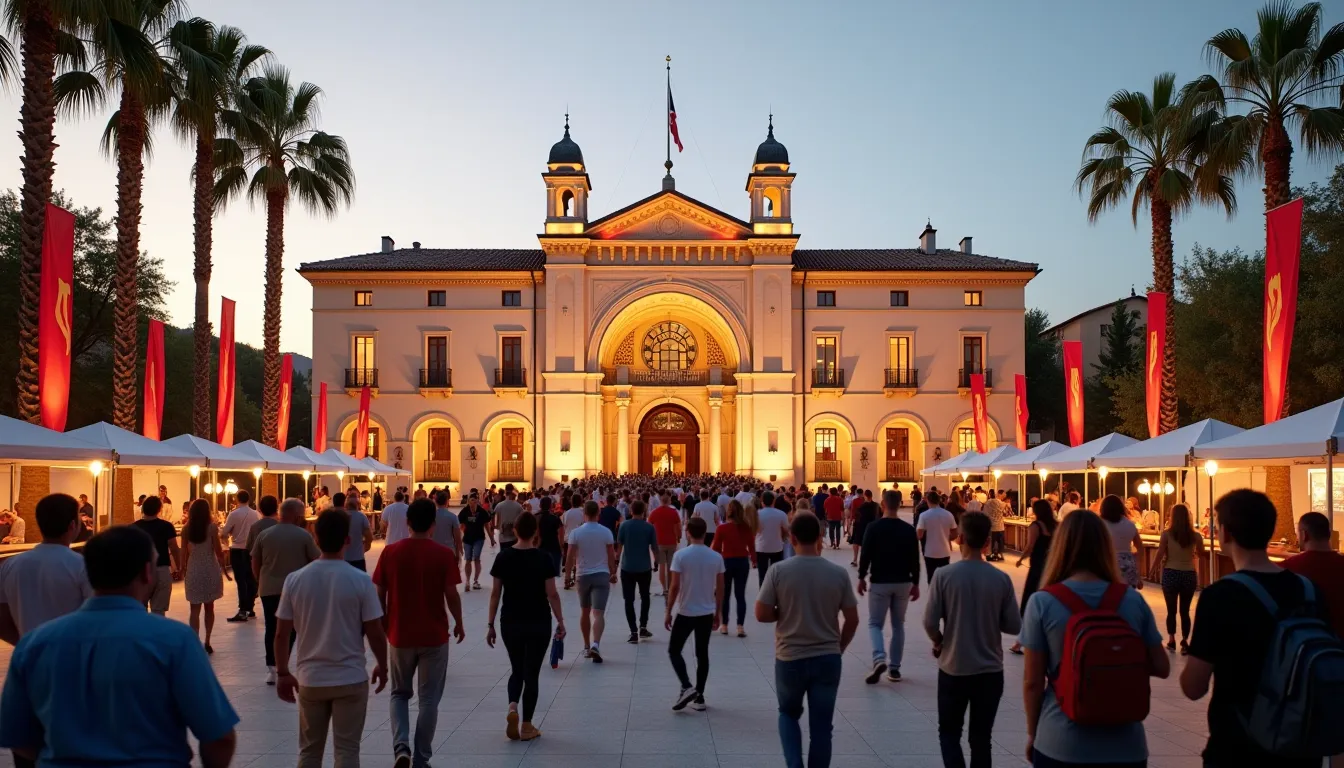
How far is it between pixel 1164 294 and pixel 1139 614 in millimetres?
19788

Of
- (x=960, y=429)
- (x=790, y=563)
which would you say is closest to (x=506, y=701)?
(x=790, y=563)

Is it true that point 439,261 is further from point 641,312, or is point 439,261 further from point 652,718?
point 652,718

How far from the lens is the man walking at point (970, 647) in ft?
18.9

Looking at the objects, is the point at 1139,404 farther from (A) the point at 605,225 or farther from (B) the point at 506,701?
(B) the point at 506,701

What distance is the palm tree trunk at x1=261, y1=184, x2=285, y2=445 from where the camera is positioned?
92.9 ft

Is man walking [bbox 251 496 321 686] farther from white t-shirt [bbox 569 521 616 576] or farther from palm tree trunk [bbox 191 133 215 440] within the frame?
palm tree trunk [bbox 191 133 215 440]

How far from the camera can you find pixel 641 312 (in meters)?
45.9

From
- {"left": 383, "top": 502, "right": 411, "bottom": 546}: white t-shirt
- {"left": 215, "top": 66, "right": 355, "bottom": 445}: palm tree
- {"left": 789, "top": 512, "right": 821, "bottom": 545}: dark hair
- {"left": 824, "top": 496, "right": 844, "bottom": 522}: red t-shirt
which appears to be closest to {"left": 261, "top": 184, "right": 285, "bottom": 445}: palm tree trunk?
{"left": 215, "top": 66, "right": 355, "bottom": 445}: palm tree

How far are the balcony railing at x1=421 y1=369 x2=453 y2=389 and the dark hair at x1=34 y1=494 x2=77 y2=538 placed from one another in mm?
38918

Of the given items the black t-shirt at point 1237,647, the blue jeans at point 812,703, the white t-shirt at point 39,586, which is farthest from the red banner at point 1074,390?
the white t-shirt at point 39,586

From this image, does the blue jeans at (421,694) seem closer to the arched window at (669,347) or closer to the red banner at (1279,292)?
the red banner at (1279,292)

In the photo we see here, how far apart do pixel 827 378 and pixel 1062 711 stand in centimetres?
4113

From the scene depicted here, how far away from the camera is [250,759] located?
275 inches

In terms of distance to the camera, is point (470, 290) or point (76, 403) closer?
point (76, 403)
